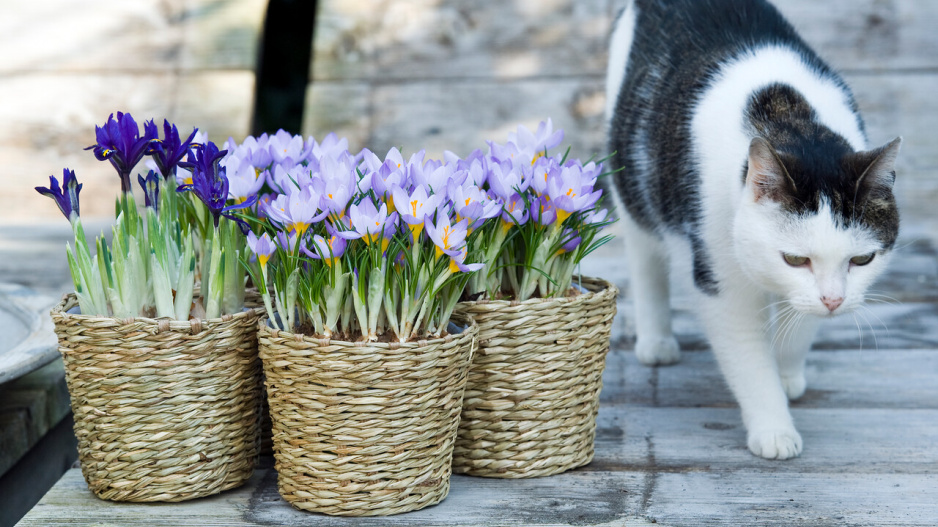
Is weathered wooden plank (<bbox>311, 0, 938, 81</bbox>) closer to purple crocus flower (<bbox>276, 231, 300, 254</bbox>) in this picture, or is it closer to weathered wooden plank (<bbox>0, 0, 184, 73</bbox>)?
weathered wooden plank (<bbox>0, 0, 184, 73</bbox>)

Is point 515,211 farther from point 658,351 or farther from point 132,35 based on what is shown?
point 132,35

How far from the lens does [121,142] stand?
122 centimetres

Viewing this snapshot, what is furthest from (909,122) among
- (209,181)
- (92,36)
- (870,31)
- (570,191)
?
(92,36)

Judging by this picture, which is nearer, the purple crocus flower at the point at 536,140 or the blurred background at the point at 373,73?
the purple crocus flower at the point at 536,140

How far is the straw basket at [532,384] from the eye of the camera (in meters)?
1.34

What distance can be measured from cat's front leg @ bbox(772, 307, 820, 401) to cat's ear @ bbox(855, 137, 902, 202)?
0.37m

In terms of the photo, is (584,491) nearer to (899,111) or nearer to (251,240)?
(251,240)

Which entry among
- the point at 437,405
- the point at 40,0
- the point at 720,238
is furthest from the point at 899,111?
the point at 40,0

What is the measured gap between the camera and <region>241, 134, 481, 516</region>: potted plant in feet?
3.91

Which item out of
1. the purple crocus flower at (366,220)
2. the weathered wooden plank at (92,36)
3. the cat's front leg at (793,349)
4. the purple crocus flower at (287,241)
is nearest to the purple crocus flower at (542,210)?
the purple crocus flower at (366,220)

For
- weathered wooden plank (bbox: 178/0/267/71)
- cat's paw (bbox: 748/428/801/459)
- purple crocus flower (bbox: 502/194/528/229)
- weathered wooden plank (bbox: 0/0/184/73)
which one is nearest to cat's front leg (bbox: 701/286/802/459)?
cat's paw (bbox: 748/428/801/459)

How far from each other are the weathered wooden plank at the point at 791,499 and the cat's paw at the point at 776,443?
6 centimetres

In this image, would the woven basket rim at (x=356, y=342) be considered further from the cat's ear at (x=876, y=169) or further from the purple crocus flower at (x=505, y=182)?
the cat's ear at (x=876, y=169)

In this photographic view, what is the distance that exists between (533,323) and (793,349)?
677 millimetres
